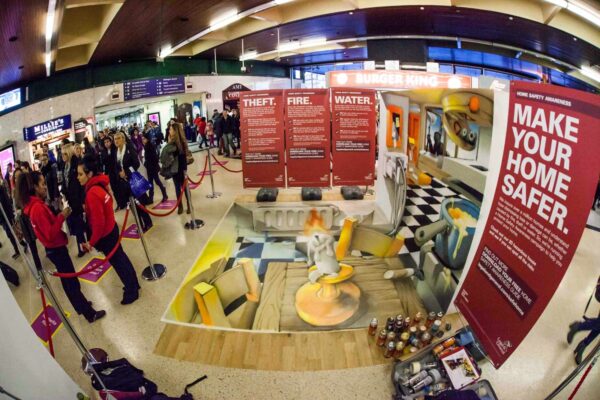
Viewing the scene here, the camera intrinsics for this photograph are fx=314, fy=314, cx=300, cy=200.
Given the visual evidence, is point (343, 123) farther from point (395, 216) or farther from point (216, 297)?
point (216, 297)

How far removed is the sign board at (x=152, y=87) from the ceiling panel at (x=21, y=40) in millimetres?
3690

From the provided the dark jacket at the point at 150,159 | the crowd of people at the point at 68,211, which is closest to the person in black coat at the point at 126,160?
the crowd of people at the point at 68,211

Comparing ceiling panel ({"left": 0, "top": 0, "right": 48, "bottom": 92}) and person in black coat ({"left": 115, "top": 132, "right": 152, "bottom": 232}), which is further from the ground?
ceiling panel ({"left": 0, "top": 0, "right": 48, "bottom": 92})

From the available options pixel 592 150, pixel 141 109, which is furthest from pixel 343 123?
pixel 141 109

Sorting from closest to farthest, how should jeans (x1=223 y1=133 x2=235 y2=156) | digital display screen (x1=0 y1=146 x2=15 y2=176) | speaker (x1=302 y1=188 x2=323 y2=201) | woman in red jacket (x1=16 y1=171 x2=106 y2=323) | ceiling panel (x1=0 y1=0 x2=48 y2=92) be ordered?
woman in red jacket (x1=16 y1=171 x2=106 y2=323) → ceiling panel (x1=0 y1=0 x2=48 y2=92) → digital display screen (x1=0 y1=146 x2=15 y2=176) → speaker (x1=302 y1=188 x2=323 y2=201) → jeans (x1=223 y1=133 x2=235 y2=156)

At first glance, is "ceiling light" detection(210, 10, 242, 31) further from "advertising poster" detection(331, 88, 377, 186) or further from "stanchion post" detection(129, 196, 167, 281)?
"stanchion post" detection(129, 196, 167, 281)

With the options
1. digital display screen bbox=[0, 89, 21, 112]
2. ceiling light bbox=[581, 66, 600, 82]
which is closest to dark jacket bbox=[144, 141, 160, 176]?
digital display screen bbox=[0, 89, 21, 112]

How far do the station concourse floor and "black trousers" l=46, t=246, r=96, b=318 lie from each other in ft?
0.53

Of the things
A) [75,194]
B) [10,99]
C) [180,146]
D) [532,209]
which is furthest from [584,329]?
[10,99]

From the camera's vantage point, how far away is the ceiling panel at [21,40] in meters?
3.57

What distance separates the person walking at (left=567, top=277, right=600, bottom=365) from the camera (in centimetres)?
285

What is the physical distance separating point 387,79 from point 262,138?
298cm

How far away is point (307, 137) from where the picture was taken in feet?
19.3

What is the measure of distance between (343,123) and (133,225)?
14.0 ft
